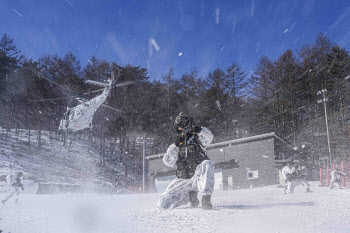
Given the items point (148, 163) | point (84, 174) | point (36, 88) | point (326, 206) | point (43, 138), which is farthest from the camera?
point (43, 138)

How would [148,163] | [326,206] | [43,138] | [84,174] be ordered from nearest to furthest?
1. [326,206]
2. [148,163]
3. [84,174]
4. [43,138]

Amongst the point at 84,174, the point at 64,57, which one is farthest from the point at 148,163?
the point at 64,57

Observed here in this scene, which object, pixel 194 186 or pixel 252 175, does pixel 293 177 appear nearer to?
pixel 194 186

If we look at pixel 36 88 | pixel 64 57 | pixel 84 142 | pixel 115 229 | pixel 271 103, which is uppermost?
pixel 64 57

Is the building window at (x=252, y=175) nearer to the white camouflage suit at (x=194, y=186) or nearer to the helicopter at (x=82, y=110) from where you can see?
the helicopter at (x=82, y=110)

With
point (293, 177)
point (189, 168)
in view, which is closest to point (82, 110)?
point (293, 177)

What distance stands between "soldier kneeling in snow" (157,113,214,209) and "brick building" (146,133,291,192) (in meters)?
17.6

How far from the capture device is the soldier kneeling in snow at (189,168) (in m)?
4.53

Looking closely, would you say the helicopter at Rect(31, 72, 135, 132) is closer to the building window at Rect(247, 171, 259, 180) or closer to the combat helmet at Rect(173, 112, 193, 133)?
the building window at Rect(247, 171, 259, 180)

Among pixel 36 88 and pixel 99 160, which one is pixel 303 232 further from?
pixel 36 88

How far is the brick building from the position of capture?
21.6m

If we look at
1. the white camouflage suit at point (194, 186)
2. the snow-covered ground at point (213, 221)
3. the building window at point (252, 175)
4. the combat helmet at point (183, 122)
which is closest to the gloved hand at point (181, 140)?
the combat helmet at point (183, 122)

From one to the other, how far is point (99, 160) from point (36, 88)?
12336 millimetres

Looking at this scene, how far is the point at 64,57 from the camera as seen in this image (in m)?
42.6
